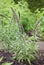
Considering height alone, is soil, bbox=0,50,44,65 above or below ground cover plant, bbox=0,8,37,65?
below

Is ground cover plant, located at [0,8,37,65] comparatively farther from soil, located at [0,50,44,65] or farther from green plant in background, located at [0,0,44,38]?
green plant in background, located at [0,0,44,38]

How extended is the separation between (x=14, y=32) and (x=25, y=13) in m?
3.51

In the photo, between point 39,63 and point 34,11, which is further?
point 34,11

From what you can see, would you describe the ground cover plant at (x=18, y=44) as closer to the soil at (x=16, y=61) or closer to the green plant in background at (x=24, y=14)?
the soil at (x=16, y=61)

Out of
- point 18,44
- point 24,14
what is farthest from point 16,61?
point 24,14

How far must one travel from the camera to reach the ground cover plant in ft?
14.9

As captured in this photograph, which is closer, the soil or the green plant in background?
the soil

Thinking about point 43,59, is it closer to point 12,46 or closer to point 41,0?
point 12,46

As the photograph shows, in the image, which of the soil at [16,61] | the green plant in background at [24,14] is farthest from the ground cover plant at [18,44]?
the green plant in background at [24,14]

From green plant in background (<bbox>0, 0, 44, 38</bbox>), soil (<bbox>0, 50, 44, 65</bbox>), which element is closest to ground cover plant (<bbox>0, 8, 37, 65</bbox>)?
soil (<bbox>0, 50, 44, 65</bbox>)

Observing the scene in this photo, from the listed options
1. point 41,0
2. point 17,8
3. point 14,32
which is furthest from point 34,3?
point 14,32

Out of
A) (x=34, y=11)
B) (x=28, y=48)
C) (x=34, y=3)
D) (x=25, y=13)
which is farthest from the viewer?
(x=34, y=3)

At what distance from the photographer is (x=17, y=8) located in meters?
8.57

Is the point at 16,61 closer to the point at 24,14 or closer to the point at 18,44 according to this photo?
the point at 18,44
